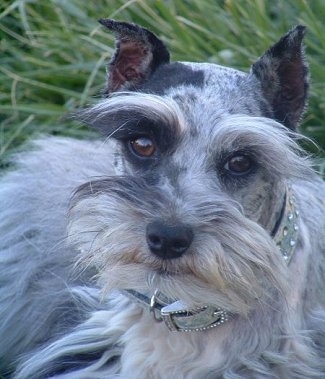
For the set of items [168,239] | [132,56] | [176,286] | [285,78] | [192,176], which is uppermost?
[285,78]

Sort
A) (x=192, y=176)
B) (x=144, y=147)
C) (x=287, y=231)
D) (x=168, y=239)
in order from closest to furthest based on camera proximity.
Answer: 1. (x=168, y=239)
2. (x=192, y=176)
3. (x=144, y=147)
4. (x=287, y=231)

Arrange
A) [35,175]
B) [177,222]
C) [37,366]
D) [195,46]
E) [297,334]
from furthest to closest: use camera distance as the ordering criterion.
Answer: [195,46] → [35,175] → [37,366] → [297,334] → [177,222]

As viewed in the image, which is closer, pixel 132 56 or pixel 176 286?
pixel 176 286

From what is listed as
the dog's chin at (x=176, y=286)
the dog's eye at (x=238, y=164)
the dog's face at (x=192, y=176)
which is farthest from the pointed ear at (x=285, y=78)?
the dog's chin at (x=176, y=286)

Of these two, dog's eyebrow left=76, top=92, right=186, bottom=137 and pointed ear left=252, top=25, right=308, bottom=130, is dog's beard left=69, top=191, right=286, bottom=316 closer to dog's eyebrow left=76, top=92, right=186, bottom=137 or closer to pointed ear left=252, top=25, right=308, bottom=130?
dog's eyebrow left=76, top=92, right=186, bottom=137

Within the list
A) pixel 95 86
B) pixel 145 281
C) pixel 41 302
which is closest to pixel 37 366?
pixel 41 302

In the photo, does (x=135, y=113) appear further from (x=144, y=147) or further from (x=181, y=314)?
(x=181, y=314)

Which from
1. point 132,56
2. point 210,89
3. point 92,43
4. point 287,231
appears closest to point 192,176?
point 210,89

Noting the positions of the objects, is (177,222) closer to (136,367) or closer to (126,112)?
(126,112)
